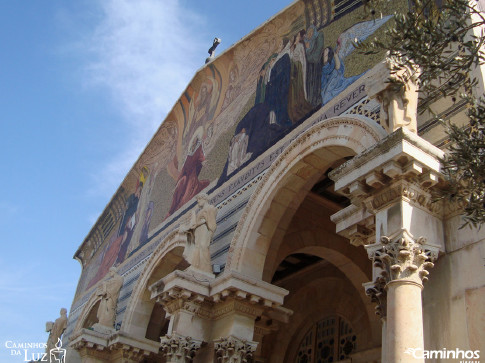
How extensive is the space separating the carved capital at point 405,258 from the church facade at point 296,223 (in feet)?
0.05

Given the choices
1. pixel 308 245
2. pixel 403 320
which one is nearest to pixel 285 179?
pixel 308 245

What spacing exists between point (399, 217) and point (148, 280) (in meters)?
8.55

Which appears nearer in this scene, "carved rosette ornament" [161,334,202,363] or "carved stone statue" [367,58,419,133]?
"carved stone statue" [367,58,419,133]

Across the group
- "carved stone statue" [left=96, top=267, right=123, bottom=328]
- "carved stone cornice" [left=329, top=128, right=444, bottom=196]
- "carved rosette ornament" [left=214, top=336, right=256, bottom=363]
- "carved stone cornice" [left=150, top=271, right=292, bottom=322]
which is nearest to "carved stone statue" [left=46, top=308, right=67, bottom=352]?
"carved stone statue" [left=96, top=267, right=123, bottom=328]

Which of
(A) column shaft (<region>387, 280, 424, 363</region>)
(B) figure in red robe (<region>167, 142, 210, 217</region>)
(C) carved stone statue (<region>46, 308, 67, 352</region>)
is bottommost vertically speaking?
(A) column shaft (<region>387, 280, 424, 363</region>)

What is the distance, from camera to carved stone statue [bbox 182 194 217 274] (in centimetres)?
1034

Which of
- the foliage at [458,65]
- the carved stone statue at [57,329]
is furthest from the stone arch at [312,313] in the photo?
the foliage at [458,65]

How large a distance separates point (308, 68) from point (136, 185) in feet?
31.6

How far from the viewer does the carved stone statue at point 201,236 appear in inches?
407

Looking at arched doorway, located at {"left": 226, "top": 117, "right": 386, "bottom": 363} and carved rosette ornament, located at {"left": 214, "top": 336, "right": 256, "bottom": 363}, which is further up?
arched doorway, located at {"left": 226, "top": 117, "right": 386, "bottom": 363}

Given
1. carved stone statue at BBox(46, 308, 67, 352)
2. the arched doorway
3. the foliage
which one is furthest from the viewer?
carved stone statue at BBox(46, 308, 67, 352)

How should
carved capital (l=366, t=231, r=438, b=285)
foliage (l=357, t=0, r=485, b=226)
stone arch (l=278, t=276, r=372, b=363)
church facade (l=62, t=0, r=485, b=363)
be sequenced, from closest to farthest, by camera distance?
foliage (l=357, t=0, r=485, b=226) < carved capital (l=366, t=231, r=438, b=285) < church facade (l=62, t=0, r=485, b=363) < stone arch (l=278, t=276, r=372, b=363)

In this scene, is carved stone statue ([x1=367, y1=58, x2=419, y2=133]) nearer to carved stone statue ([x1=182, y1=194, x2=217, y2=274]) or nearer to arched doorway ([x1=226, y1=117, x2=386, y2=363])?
arched doorway ([x1=226, y1=117, x2=386, y2=363])

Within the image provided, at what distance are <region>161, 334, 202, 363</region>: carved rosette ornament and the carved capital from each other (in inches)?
186
